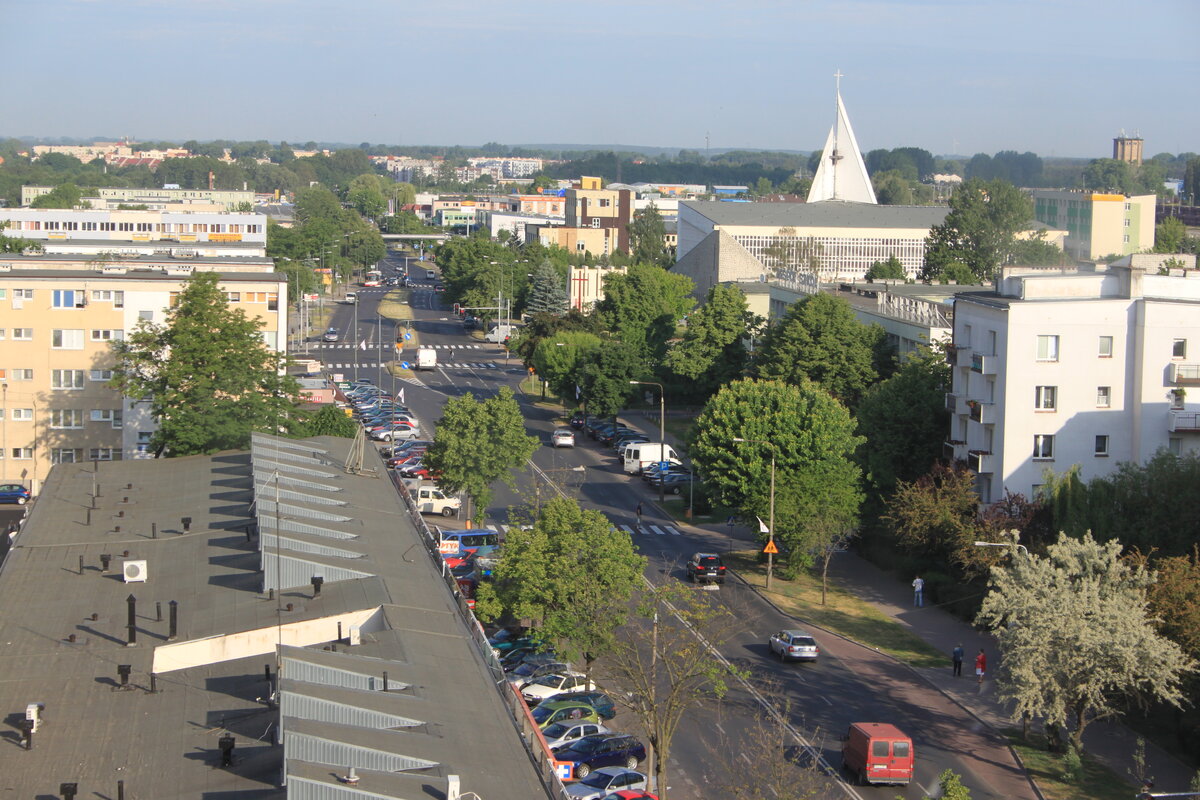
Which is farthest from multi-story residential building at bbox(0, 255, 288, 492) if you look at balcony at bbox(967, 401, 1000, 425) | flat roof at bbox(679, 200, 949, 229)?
flat roof at bbox(679, 200, 949, 229)

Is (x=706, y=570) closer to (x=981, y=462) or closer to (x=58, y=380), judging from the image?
(x=981, y=462)

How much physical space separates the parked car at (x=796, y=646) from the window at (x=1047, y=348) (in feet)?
34.8

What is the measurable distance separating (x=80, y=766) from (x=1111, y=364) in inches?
1099

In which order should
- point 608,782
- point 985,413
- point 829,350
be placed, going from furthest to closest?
point 829,350 < point 985,413 < point 608,782

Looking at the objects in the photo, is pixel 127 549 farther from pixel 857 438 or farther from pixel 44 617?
pixel 857 438

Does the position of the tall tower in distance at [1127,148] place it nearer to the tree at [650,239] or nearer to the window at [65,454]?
the tree at [650,239]

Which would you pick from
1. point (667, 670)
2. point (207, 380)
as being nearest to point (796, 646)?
point (667, 670)

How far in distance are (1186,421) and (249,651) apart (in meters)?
25.2

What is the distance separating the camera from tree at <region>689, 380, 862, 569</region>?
3544 centimetres

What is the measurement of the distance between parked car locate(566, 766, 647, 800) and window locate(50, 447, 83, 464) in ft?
99.3

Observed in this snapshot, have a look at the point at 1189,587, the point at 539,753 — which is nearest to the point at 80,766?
the point at 539,753

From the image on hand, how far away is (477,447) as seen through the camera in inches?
1502

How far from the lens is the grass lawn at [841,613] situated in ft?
98.9

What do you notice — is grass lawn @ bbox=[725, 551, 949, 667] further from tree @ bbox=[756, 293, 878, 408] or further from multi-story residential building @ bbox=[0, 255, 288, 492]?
multi-story residential building @ bbox=[0, 255, 288, 492]
